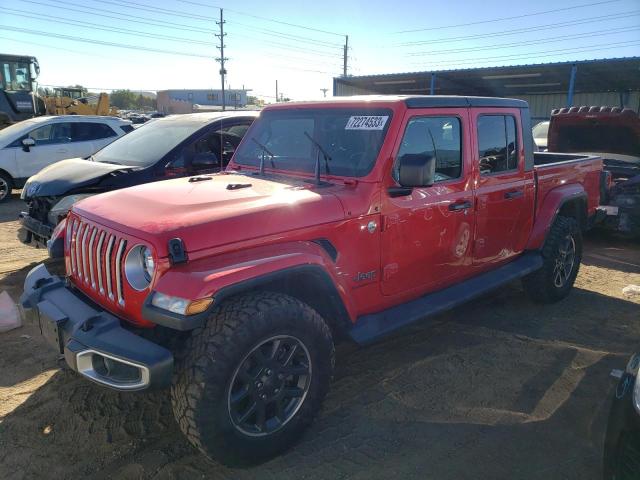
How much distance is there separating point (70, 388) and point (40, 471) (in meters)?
0.84

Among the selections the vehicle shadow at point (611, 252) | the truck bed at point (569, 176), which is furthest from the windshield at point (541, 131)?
the truck bed at point (569, 176)

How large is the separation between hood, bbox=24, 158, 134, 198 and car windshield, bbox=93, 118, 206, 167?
8.8 inches

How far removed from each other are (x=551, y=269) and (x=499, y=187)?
1.30 metres

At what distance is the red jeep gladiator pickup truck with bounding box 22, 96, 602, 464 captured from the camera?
2.41 m

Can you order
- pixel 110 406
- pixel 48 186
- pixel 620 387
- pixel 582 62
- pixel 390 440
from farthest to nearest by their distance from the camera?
pixel 582 62 → pixel 48 186 → pixel 110 406 → pixel 390 440 → pixel 620 387

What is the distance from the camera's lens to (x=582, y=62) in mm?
15211

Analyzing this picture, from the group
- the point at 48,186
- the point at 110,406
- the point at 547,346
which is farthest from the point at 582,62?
the point at 110,406

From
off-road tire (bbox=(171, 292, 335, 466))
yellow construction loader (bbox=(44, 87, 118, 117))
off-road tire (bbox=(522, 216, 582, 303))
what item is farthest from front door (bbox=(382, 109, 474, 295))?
yellow construction loader (bbox=(44, 87, 118, 117))

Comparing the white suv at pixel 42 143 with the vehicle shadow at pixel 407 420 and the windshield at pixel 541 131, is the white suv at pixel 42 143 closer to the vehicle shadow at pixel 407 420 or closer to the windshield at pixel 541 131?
the vehicle shadow at pixel 407 420

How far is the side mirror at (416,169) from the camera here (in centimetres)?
301

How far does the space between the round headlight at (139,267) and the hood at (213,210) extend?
0.30 feet

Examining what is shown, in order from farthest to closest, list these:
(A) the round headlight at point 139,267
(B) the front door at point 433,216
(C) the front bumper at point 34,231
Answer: (C) the front bumper at point 34,231 < (B) the front door at point 433,216 < (A) the round headlight at point 139,267

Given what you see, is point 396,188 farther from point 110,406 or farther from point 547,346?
point 110,406

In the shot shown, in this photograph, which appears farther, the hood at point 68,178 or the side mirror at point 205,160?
the hood at point 68,178
